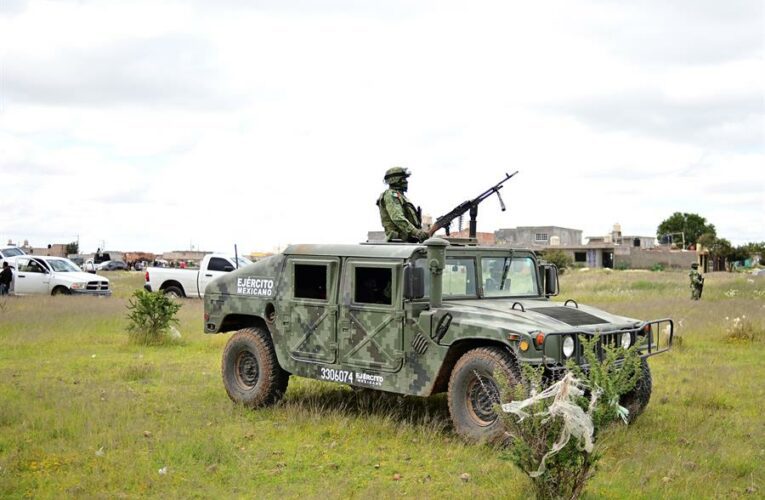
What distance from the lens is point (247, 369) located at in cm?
951

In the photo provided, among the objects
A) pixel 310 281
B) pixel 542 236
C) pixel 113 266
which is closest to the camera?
pixel 310 281

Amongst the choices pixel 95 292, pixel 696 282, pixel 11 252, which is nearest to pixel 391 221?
pixel 95 292

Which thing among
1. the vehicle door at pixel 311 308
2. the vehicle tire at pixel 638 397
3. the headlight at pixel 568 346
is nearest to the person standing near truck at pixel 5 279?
the vehicle door at pixel 311 308

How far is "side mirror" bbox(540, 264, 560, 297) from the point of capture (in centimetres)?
901

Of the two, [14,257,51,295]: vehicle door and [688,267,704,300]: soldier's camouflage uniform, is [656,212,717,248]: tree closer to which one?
[688,267,704,300]: soldier's camouflage uniform

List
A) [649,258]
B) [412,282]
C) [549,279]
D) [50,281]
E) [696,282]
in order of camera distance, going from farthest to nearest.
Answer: [649,258] → [696,282] → [50,281] → [549,279] → [412,282]

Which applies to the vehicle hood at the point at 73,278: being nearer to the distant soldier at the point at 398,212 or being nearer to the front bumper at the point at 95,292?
the front bumper at the point at 95,292

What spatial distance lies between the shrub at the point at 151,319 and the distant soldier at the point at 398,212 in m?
7.03

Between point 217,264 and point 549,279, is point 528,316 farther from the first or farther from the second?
point 217,264

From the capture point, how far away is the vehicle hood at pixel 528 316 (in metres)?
7.15

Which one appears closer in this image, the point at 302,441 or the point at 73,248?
the point at 302,441

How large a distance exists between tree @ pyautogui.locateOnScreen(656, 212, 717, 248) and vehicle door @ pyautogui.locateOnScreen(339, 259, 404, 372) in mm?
90408

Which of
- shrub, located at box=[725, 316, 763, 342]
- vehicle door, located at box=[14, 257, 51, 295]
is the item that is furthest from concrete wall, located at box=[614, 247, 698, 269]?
shrub, located at box=[725, 316, 763, 342]

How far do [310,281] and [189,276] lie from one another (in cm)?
1563
